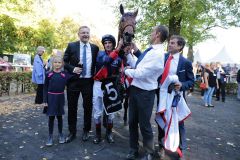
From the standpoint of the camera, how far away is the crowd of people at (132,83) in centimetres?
404

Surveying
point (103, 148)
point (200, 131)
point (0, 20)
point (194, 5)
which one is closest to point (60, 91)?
point (103, 148)

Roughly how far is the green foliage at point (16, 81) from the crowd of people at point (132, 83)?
21.6 ft

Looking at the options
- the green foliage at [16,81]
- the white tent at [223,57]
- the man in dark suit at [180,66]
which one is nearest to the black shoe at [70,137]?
the man in dark suit at [180,66]

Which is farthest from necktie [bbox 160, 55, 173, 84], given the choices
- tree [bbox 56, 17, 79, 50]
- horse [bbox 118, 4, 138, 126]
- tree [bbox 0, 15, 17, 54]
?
tree [bbox 56, 17, 79, 50]

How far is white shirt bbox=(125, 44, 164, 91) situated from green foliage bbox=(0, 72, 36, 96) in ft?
26.7

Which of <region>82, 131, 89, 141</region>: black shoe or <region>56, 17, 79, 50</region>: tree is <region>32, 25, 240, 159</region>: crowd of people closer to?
<region>82, 131, 89, 141</region>: black shoe

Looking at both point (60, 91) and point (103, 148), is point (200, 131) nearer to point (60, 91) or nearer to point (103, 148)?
point (103, 148)

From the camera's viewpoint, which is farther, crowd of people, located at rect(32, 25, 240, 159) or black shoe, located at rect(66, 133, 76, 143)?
black shoe, located at rect(66, 133, 76, 143)

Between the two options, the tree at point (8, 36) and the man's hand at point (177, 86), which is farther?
the tree at point (8, 36)

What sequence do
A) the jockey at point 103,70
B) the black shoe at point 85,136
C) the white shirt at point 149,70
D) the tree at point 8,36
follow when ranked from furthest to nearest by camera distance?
the tree at point 8,36
the black shoe at point 85,136
the jockey at point 103,70
the white shirt at point 149,70

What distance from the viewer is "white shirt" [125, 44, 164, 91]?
386 centimetres

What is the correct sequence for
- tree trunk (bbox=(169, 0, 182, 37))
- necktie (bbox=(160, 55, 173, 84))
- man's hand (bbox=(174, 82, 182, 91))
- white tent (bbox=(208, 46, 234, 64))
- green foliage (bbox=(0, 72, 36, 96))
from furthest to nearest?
white tent (bbox=(208, 46, 234, 64))
tree trunk (bbox=(169, 0, 182, 37))
green foliage (bbox=(0, 72, 36, 96))
necktie (bbox=(160, 55, 173, 84))
man's hand (bbox=(174, 82, 182, 91))

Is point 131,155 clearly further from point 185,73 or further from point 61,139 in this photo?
point 185,73

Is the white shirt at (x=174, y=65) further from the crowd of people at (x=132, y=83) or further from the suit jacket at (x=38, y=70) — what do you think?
the suit jacket at (x=38, y=70)
